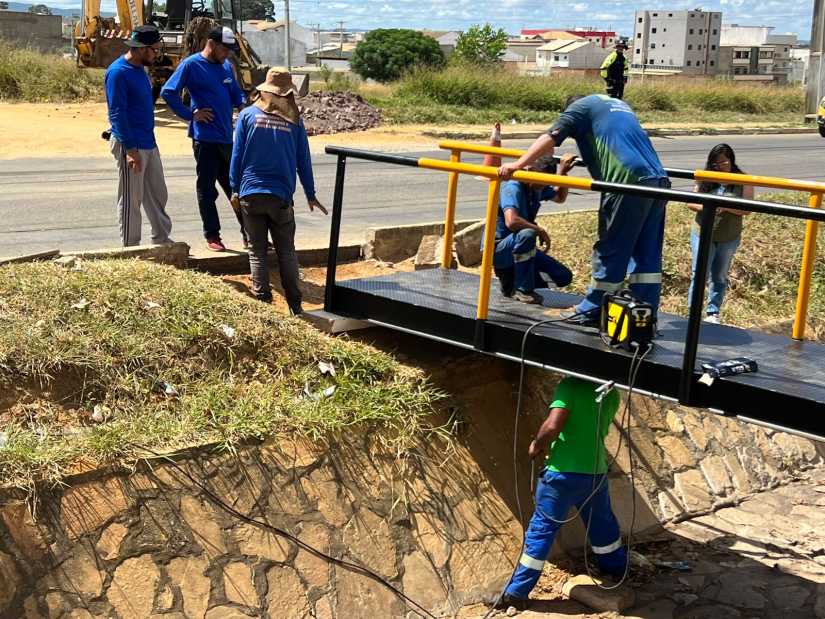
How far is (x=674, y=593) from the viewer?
704 centimetres

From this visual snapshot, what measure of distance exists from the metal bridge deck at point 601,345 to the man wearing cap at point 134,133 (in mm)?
2184

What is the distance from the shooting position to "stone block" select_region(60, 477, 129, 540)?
17.7 ft

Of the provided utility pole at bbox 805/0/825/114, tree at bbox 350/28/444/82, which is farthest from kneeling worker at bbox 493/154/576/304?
tree at bbox 350/28/444/82

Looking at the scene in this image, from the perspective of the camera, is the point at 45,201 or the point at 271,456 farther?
the point at 45,201

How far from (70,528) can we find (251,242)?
2948mm

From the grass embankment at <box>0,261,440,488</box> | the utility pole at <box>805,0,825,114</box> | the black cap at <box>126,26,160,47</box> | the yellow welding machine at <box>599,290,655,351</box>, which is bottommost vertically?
the grass embankment at <box>0,261,440,488</box>

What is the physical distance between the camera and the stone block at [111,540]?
5.41m

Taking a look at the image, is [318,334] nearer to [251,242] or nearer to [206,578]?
[251,242]

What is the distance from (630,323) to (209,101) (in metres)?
4.40

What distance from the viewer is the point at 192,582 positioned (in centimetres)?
556

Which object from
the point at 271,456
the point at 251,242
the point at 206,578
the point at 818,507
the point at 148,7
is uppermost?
the point at 148,7

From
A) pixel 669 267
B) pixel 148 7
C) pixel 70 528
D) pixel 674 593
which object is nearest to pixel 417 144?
pixel 148 7

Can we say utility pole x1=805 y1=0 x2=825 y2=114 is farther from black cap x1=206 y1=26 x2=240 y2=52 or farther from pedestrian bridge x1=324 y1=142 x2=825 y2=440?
pedestrian bridge x1=324 y1=142 x2=825 y2=440

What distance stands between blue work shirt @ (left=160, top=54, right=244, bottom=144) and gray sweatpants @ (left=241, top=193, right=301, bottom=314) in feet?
4.17
